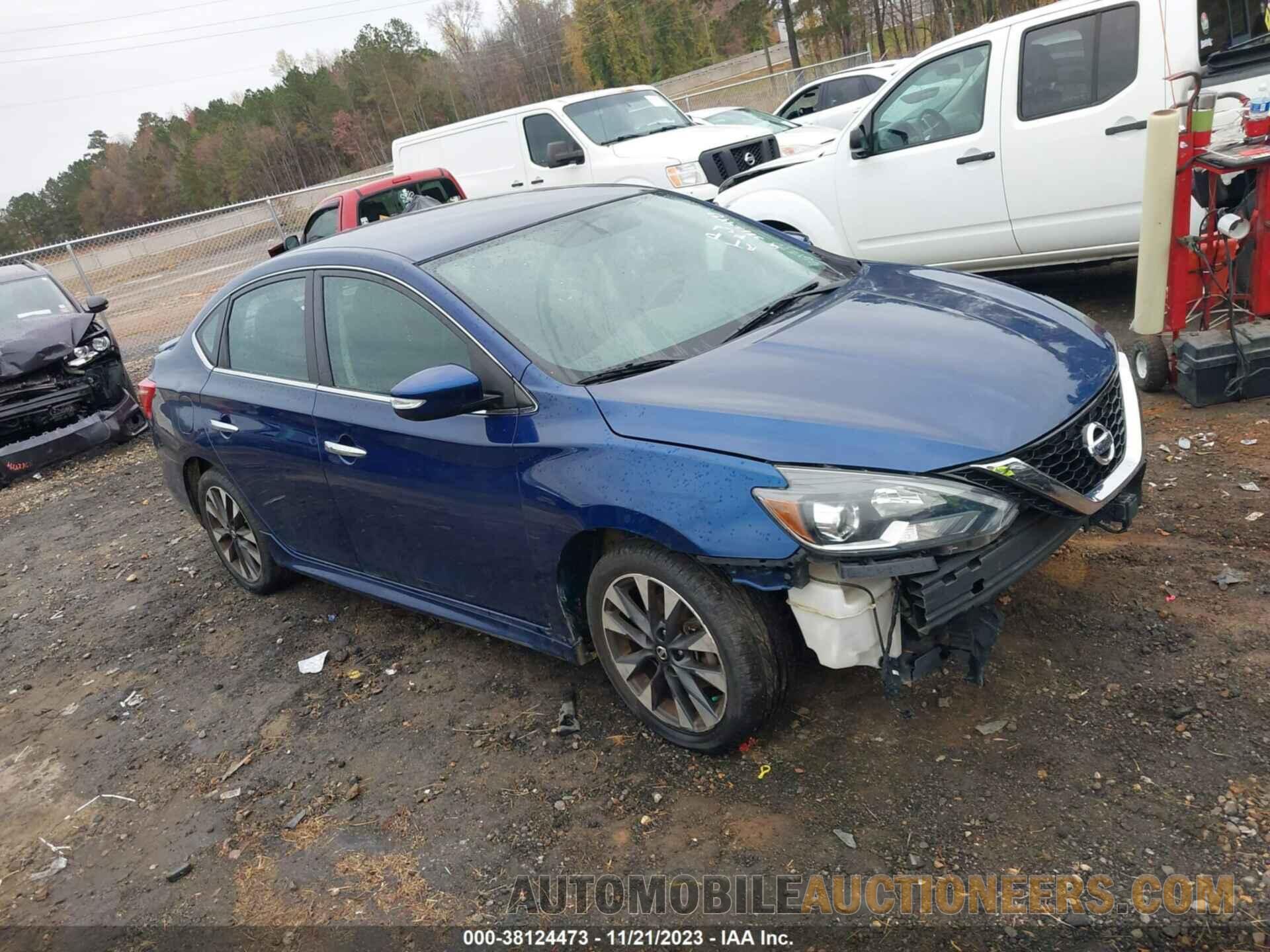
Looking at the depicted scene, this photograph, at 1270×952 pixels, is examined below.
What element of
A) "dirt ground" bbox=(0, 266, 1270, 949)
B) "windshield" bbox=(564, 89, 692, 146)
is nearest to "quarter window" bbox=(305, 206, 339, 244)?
"windshield" bbox=(564, 89, 692, 146)

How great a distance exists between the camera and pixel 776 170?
752 cm

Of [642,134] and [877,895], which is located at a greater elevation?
[642,134]

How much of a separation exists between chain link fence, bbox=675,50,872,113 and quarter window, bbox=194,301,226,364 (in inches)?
936

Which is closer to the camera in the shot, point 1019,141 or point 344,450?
point 344,450

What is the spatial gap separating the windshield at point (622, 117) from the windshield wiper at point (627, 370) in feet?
29.8

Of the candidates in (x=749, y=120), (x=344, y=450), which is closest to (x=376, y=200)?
(x=749, y=120)

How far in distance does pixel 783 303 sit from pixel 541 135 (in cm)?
934

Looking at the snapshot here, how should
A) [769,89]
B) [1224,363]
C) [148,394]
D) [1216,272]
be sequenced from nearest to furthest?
Answer: [1224,363] < [1216,272] < [148,394] < [769,89]

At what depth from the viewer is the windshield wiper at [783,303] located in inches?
132

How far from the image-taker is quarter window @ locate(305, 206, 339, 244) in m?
10.1

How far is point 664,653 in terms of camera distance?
3.00 metres

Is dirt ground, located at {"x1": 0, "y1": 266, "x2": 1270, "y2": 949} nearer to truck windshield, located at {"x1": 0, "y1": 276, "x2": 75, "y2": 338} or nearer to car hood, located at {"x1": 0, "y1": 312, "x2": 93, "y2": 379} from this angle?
car hood, located at {"x1": 0, "y1": 312, "x2": 93, "y2": 379}

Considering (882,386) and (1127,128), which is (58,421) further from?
(1127,128)

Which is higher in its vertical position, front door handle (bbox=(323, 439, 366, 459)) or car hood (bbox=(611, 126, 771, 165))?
car hood (bbox=(611, 126, 771, 165))
